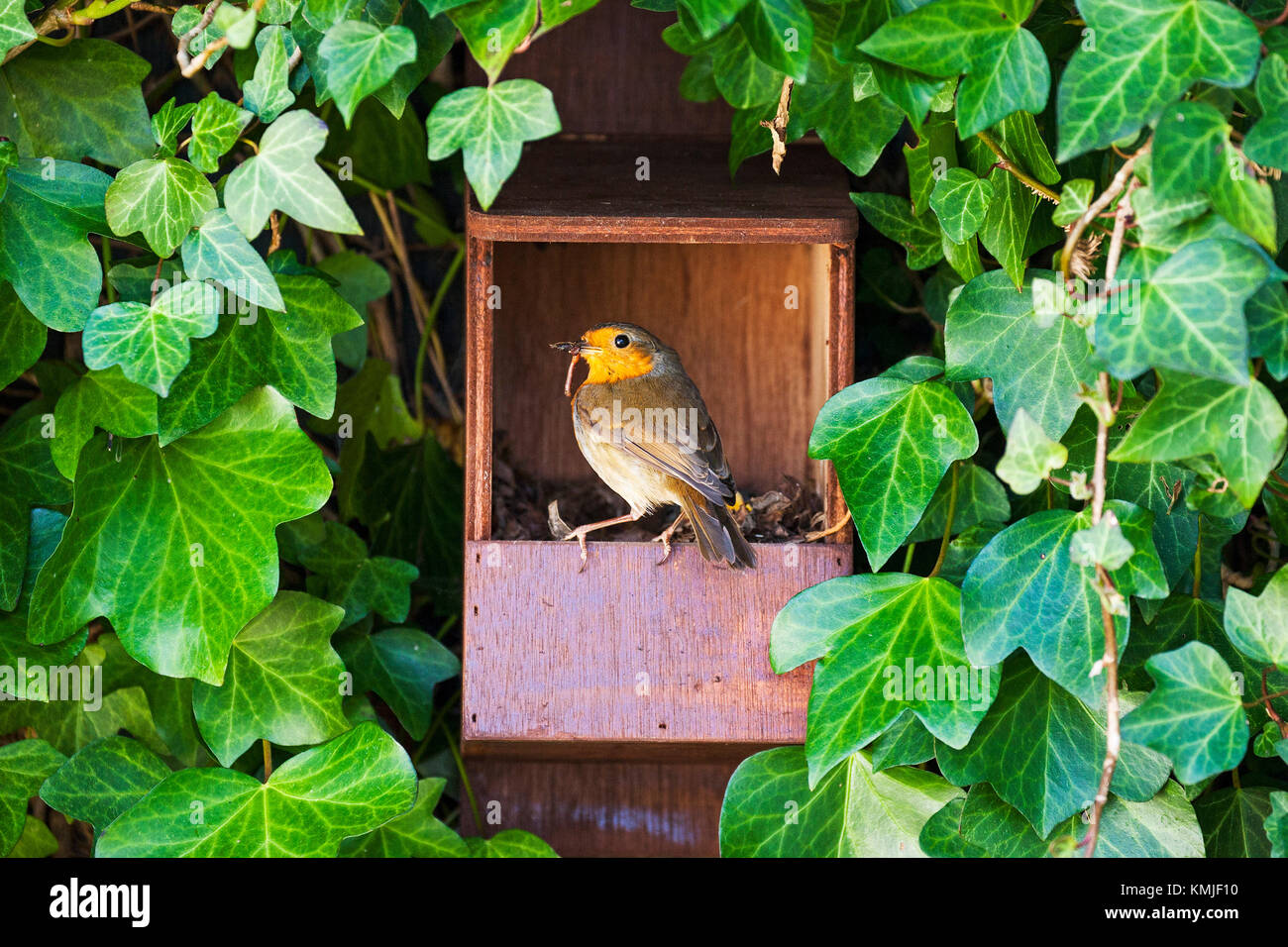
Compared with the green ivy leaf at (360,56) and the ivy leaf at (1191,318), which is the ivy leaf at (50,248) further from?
the ivy leaf at (1191,318)

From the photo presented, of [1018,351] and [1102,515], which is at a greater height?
[1018,351]

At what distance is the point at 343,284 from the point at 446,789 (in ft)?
3.78

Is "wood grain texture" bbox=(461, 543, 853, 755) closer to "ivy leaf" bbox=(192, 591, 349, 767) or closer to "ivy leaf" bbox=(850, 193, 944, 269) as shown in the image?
"ivy leaf" bbox=(192, 591, 349, 767)

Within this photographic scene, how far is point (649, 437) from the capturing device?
231 centimetres

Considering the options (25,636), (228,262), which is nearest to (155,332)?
(228,262)

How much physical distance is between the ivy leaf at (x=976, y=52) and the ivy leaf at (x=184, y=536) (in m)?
1.05

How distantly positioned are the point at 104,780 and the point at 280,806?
0.35m

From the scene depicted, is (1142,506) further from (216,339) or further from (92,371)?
(92,371)

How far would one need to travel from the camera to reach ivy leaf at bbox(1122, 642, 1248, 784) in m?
1.56

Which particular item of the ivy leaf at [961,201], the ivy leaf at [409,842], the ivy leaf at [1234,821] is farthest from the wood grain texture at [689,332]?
the ivy leaf at [1234,821]

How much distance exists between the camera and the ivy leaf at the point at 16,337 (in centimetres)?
192

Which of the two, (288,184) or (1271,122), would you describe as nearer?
(1271,122)

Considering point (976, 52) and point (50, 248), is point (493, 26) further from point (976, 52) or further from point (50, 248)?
point (50, 248)

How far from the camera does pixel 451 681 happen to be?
285cm
